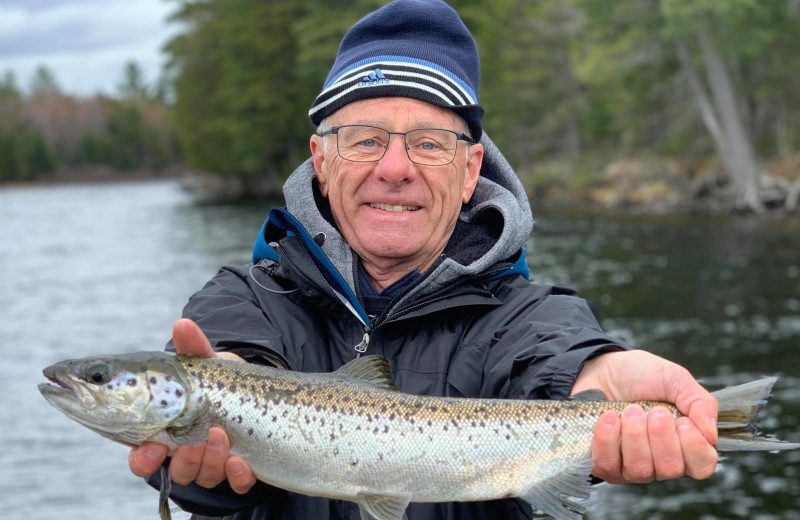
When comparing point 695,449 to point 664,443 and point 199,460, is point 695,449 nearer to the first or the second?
point 664,443

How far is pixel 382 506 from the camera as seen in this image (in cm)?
301

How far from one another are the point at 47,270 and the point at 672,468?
94.5 feet

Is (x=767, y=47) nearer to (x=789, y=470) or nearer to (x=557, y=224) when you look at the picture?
(x=557, y=224)

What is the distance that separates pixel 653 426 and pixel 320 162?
180 centimetres

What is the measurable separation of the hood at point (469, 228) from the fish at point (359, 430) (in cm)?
45

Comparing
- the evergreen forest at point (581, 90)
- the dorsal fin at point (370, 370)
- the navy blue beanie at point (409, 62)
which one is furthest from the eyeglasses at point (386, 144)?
the evergreen forest at point (581, 90)

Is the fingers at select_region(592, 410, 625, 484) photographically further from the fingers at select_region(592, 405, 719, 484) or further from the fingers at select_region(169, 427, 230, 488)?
the fingers at select_region(169, 427, 230, 488)

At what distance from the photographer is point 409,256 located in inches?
144

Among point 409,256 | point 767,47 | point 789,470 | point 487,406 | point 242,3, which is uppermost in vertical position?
point 242,3

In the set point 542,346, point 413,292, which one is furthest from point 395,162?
point 542,346

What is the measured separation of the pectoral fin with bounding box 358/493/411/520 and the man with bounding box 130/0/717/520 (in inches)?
9.4

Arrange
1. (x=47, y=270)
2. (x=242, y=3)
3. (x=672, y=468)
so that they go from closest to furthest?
1. (x=672, y=468)
2. (x=47, y=270)
3. (x=242, y=3)

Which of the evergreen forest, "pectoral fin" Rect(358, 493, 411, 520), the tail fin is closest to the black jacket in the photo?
"pectoral fin" Rect(358, 493, 411, 520)

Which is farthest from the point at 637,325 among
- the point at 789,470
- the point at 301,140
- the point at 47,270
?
the point at 301,140
